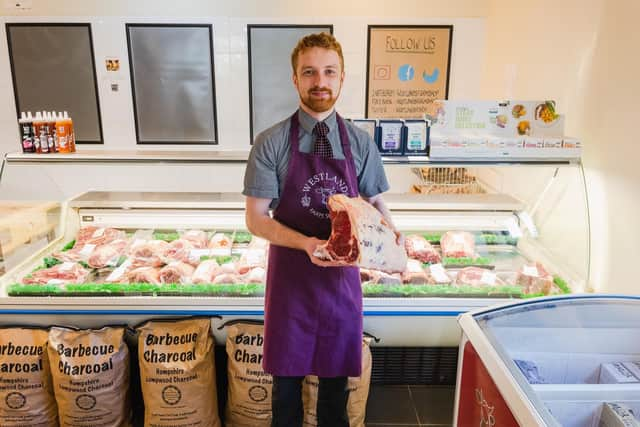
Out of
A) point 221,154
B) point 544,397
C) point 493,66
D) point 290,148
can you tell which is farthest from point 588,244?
point 493,66

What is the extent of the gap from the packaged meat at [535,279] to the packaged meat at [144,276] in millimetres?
1990

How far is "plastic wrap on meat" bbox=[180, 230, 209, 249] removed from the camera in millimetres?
3066

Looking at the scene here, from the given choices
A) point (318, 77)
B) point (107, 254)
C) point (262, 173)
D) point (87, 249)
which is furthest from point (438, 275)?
point (87, 249)

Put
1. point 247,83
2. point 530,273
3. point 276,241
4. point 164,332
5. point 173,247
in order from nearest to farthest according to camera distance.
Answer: point 276,241
point 164,332
point 530,273
point 173,247
point 247,83

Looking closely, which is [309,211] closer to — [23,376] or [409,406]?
[409,406]

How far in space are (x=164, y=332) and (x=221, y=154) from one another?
0.96 meters

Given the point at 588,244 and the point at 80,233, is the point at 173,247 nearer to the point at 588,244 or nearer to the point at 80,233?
the point at 80,233

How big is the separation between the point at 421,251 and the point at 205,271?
49.5 inches

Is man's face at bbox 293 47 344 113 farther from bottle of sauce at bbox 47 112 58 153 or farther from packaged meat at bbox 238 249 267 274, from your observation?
bottle of sauce at bbox 47 112 58 153

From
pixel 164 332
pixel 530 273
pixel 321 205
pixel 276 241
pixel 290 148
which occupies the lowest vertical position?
pixel 164 332

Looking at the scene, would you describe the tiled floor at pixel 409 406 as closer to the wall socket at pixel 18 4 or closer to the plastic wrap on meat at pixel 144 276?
the plastic wrap on meat at pixel 144 276

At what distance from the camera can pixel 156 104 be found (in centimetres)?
508

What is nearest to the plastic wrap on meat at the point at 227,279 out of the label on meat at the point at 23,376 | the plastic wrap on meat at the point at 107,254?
the plastic wrap on meat at the point at 107,254

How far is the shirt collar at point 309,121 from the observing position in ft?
6.19
